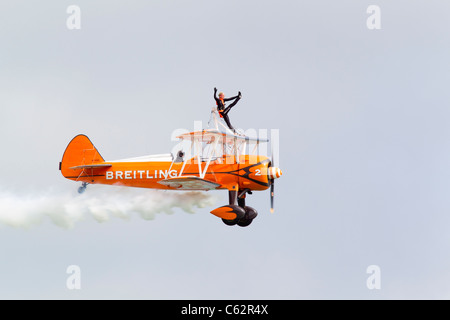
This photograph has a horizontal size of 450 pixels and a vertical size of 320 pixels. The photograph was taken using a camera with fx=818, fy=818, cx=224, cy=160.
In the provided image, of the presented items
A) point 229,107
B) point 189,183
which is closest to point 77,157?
point 189,183

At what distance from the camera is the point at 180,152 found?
28422mm

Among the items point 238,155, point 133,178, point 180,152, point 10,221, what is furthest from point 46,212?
point 238,155

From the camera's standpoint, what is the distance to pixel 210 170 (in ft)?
91.4

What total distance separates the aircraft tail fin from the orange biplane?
44cm

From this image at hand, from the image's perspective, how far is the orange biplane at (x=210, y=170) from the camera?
2719 centimetres

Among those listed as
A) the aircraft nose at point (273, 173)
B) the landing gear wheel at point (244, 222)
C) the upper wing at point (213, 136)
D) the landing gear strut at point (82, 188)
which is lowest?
the landing gear wheel at point (244, 222)

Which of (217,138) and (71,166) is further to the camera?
(71,166)

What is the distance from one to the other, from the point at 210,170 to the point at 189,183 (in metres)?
1.20

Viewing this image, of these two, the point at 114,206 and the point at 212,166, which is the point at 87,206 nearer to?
the point at 114,206

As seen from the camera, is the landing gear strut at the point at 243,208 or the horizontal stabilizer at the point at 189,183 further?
the landing gear strut at the point at 243,208

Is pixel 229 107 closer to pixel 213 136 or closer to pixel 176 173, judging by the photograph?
pixel 213 136

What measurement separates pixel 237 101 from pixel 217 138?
1.56 metres

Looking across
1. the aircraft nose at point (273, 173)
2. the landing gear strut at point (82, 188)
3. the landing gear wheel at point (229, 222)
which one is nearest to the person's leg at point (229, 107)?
the aircraft nose at point (273, 173)

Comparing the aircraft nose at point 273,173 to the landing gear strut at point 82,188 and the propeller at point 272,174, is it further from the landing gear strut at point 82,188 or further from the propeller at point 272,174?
the landing gear strut at point 82,188
